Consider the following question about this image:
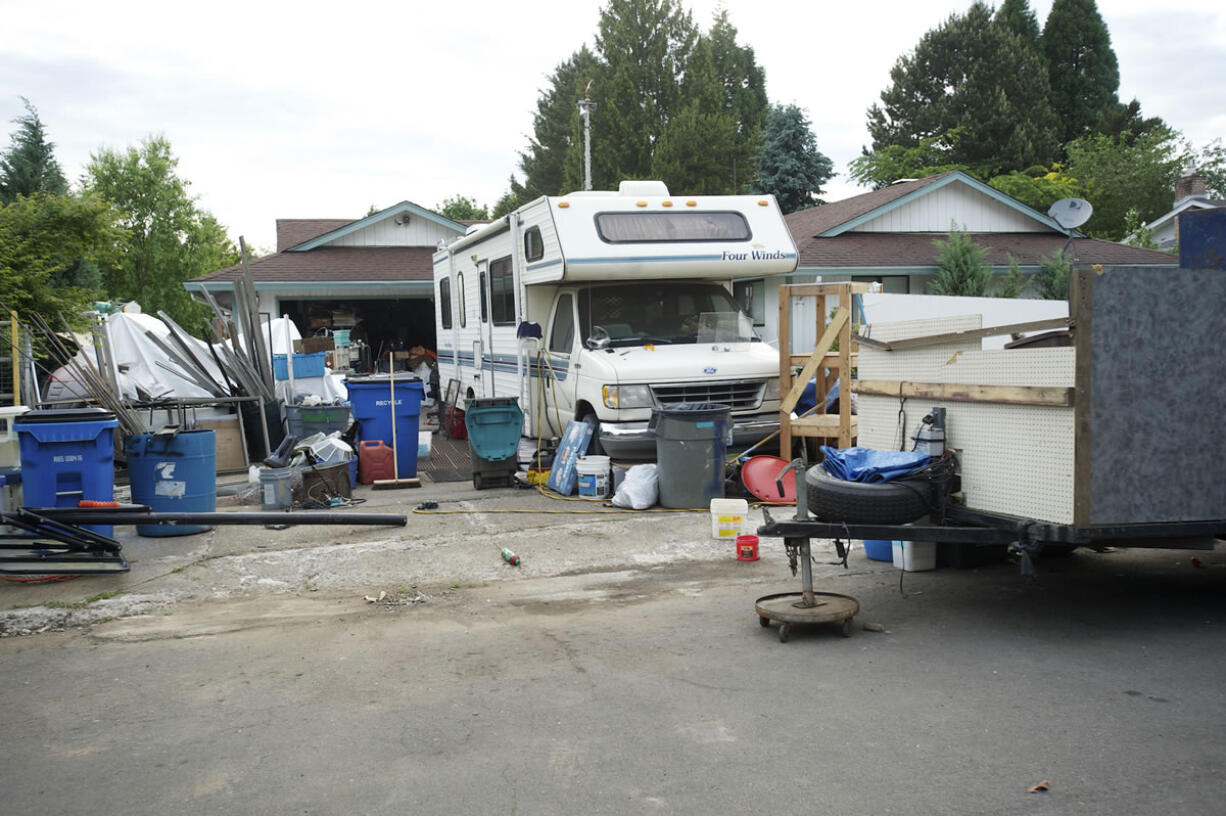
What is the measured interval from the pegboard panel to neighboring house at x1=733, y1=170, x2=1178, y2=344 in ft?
46.4

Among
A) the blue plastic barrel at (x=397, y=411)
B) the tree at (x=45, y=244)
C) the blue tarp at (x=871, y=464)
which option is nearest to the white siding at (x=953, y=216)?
the blue plastic barrel at (x=397, y=411)

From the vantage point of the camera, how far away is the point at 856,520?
18.5 feet

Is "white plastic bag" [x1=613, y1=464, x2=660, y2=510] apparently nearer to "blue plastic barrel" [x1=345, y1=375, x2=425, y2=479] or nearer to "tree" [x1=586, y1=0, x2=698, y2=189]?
"blue plastic barrel" [x1=345, y1=375, x2=425, y2=479]

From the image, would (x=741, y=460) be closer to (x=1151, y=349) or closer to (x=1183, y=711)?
(x=1151, y=349)

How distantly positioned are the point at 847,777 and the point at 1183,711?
164 centimetres

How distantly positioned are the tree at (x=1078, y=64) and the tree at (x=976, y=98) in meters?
4.81

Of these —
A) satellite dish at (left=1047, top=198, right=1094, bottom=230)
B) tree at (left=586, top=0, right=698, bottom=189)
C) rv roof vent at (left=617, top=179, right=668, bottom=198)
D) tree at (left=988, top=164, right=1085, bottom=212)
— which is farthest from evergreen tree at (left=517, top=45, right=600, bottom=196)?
rv roof vent at (left=617, top=179, right=668, bottom=198)

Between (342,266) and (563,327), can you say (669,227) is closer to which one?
(563,327)

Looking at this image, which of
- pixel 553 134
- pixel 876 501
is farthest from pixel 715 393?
pixel 553 134

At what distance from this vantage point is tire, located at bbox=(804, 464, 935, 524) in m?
5.61

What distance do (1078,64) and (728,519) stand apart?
50.6m

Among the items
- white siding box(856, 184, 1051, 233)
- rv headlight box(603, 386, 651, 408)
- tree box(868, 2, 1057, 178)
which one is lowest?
rv headlight box(603, 386, 651, 408)

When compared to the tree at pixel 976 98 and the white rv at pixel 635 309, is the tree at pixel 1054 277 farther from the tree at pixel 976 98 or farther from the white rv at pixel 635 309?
the tree at pixel 976 98

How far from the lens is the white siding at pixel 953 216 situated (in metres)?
22.3
